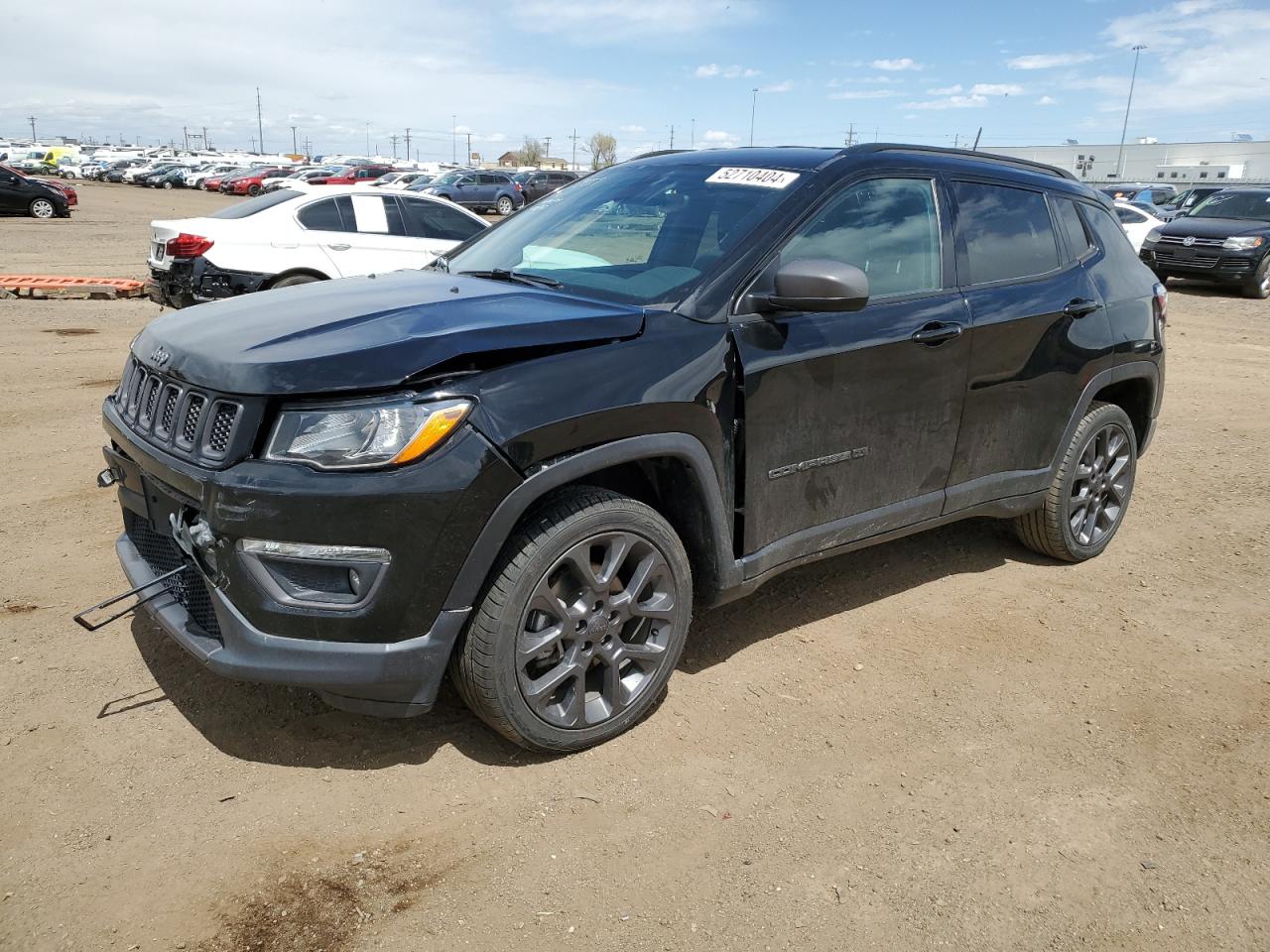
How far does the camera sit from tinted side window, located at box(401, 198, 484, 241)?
423 inches

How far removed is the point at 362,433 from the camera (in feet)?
8.49

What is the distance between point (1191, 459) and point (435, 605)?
20.0ft

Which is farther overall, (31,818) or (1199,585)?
(1199,585)

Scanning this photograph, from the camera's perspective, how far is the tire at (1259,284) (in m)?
16.3

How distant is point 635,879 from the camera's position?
260 centimetres

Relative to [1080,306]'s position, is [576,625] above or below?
below

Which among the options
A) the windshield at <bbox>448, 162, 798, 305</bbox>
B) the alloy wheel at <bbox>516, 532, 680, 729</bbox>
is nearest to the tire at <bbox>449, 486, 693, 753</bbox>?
the alloy wheel at <bbox>516, 532, 680, 729</bbox>

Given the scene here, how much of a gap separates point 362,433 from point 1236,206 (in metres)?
19.4

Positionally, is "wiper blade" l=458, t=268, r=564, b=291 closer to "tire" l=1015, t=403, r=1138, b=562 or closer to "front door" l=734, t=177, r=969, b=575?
"front door" l=734, t=177, r=969, b=575

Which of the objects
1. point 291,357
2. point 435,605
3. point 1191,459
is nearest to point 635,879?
point 435,605

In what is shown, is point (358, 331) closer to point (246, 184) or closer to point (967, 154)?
point (967, 154)

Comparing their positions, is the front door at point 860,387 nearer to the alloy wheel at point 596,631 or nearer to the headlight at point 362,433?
the alloy wheel at point 596,631

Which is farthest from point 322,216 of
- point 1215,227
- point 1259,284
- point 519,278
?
point 1259,284

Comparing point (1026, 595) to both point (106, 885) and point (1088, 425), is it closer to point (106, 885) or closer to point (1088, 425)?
point (1088, 425)
